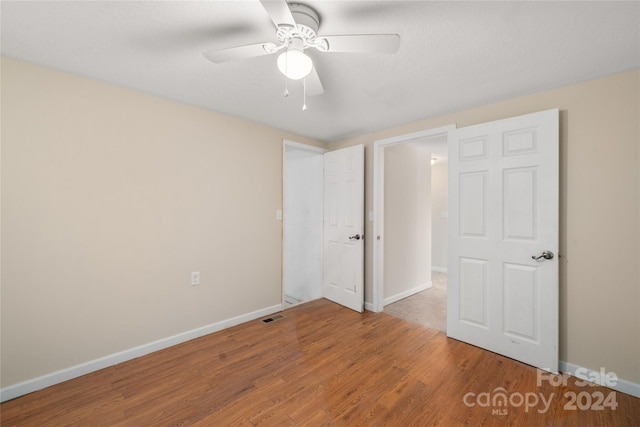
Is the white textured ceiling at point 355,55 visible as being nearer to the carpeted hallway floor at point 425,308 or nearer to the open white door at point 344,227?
the open white door at point 344,227

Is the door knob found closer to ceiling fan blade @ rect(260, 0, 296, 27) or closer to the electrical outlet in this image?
ceiling fan blade @ rect(260, 0, 296, 27)

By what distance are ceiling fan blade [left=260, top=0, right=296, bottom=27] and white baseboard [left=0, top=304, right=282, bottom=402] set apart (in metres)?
2.67

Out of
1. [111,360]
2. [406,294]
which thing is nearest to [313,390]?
[111,360]

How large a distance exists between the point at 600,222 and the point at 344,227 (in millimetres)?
2329

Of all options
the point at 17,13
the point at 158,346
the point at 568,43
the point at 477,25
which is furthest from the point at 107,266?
the point at 568,43

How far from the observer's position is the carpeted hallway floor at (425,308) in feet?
9.95

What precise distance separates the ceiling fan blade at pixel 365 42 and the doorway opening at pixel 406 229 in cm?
168

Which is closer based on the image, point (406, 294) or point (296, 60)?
point (296, 60)

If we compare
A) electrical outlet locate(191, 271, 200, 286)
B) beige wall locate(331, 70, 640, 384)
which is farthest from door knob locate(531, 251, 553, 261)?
electrical outlet locate(191, 271, 200, 286)

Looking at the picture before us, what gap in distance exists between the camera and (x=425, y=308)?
11.3ft

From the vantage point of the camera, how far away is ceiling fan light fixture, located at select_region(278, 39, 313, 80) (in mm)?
1330

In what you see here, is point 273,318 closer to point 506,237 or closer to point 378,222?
point 378,222

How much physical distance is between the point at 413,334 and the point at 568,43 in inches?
101

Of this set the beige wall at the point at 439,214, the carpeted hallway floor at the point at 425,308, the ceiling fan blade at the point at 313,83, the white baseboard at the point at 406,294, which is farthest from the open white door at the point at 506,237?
the beige wall at the point at 439,214
